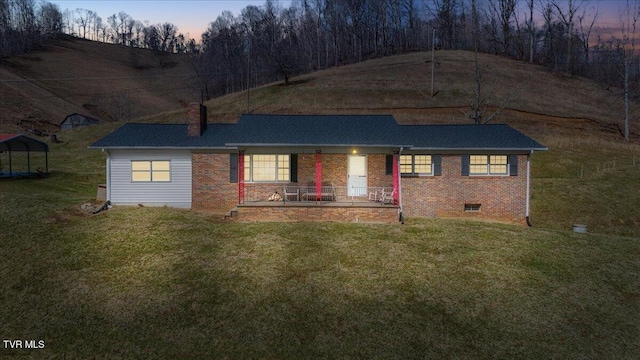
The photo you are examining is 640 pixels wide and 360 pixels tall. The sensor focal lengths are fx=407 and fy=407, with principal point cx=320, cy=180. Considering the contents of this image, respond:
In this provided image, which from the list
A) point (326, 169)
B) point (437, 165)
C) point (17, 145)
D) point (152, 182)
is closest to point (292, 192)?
point (326, 169)

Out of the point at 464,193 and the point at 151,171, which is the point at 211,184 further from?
the point at 464,193

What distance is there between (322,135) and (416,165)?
4.87 meters

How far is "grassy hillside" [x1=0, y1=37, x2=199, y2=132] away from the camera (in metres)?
70.4

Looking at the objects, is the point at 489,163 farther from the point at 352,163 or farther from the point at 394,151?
the point at 352,163

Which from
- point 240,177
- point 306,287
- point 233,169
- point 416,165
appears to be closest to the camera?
point 306,287

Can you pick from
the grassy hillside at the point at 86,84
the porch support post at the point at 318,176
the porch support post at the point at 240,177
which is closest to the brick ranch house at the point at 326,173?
the porch support post at the point at 240,177

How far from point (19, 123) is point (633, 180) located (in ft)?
252

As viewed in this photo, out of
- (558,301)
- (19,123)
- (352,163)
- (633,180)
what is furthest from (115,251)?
(19,123)

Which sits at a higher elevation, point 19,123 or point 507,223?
point 19,123

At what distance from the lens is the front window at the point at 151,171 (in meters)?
19.8

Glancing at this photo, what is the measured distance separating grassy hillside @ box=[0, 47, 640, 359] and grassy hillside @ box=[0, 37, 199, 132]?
59.5 m

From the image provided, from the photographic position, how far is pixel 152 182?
19844 mm

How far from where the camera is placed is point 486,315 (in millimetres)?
10203

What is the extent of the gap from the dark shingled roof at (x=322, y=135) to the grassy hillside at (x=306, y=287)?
369 cm
